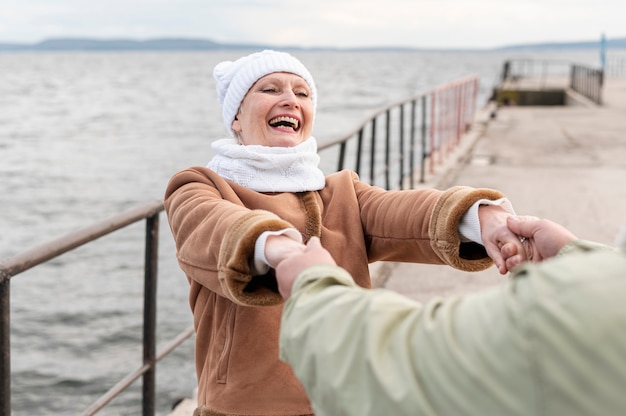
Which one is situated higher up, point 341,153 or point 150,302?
point 341,153

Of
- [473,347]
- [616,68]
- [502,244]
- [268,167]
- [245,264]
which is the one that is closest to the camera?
[473,347]

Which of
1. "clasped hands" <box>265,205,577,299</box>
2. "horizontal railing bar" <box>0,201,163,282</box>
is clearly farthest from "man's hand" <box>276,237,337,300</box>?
"horizontal railing bar" <box>0,201,163,282</box>

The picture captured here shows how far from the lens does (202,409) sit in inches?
71.4

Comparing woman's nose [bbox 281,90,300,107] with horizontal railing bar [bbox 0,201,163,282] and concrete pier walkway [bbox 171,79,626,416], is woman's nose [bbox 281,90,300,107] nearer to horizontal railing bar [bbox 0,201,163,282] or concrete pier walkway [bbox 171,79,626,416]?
horizontal railing bar [bbox 0,201,163,282]

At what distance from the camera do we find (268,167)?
77.0 inches

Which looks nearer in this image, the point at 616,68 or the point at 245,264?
the point at 245,264

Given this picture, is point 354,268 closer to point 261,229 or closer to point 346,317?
point 261,229

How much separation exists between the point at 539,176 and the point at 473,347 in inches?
341

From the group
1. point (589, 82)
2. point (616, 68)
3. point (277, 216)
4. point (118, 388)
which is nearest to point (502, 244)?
point (277, 216)

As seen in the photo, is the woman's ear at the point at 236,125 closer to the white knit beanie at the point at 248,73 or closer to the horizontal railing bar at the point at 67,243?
the white knit beanie at the point at 248,73

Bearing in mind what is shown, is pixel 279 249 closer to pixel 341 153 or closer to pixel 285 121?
pixel 285 121

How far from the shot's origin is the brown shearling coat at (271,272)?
1.58 metres

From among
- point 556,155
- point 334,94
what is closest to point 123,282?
point 556,155

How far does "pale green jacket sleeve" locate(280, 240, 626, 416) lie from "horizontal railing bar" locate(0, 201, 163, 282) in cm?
131
